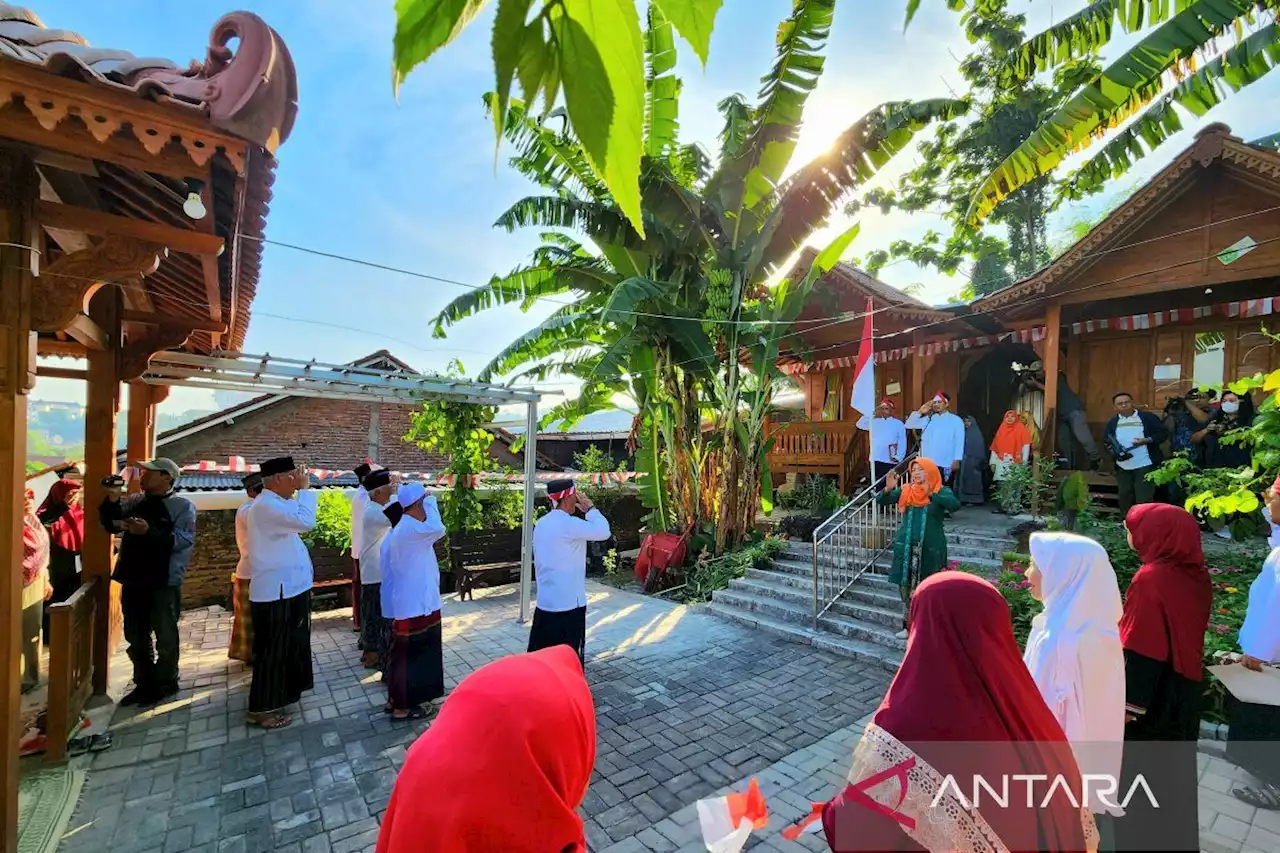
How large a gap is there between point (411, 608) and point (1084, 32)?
7125 millimetres

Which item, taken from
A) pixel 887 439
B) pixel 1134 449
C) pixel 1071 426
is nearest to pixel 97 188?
pixel 887 439

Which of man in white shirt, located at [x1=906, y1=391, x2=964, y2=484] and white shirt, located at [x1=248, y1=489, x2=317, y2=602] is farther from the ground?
man in white shirt, located at [x1=906, y1=391, x2=964, y2=484]

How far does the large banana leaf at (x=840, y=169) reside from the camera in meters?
6.80

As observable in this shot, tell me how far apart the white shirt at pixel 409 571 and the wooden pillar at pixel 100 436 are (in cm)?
254

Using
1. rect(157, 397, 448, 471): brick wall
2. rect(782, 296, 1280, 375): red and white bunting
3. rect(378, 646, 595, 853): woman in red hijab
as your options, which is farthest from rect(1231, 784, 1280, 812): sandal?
rect(157, 397, 448, 471): brick wall

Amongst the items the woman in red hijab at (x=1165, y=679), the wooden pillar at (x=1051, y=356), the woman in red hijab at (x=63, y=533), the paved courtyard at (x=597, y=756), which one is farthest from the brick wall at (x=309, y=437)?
the woman in red hijab at (x=1165, y=679)

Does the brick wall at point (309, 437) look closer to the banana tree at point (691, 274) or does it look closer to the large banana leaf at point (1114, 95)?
the banana tree at point (691, 274)

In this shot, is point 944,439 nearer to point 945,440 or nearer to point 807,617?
point 945,440

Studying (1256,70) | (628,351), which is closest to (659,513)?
(628,351)

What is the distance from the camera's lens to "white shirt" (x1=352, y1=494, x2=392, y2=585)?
5.80 metres

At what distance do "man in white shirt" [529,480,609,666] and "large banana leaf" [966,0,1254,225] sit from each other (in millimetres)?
4778

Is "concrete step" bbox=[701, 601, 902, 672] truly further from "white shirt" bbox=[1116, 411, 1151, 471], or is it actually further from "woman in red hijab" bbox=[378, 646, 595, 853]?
"woman in red hijab" bbox=[378, 646, 595, 853]

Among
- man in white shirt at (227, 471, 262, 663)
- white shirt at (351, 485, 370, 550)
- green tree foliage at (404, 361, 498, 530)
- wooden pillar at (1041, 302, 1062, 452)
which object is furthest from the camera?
wooden pillar at (1041, 302, 1062, 452)

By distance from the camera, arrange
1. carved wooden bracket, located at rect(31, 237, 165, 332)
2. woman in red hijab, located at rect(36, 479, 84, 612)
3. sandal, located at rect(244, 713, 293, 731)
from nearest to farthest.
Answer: carved wooden bracket, located at rect(31, 237, 165, 332)
sandal, located at rect(244, 713, 293, 731)
woman in red hijab, located at rect(36, 479, 84, 612)
